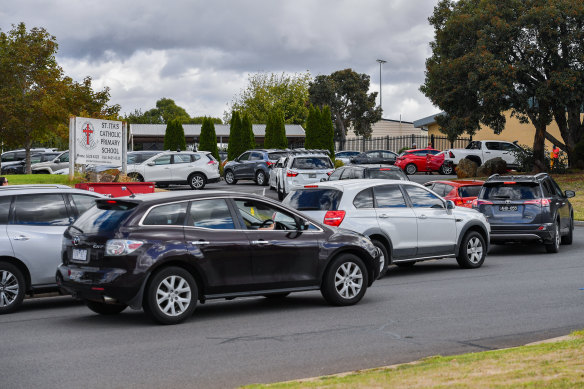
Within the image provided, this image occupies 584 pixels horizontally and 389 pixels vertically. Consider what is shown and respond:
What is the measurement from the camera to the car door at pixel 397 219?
13.3 metres

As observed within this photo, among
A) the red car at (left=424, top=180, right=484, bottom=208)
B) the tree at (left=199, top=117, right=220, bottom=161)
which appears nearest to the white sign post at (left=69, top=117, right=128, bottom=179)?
the red car at (left=424, top=180, right=484, bottom=208)

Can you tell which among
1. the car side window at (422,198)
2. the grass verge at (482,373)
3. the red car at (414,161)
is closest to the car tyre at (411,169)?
the red car at (414,161)

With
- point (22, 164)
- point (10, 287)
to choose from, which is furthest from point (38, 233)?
point (22, 164)

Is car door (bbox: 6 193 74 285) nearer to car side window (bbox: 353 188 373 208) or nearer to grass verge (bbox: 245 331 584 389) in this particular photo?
car side window (bbox: 353 188 373 208)

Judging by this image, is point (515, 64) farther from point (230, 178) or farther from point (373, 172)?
point (373, 172)

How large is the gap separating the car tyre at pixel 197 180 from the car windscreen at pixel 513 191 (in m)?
17.9

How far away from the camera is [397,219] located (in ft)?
44.2

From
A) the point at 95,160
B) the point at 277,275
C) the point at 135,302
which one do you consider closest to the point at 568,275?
the point at 277,275

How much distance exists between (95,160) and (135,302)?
685 inches

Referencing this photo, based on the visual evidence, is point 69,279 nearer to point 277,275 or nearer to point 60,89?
point 277,275

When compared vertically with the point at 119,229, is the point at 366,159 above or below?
above

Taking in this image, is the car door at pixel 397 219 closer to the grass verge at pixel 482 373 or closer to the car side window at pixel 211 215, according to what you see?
the car side window at pixel 211 215

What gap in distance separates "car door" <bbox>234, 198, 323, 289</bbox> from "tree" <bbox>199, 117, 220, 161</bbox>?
125 ft

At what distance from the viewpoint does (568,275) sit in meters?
13.6
